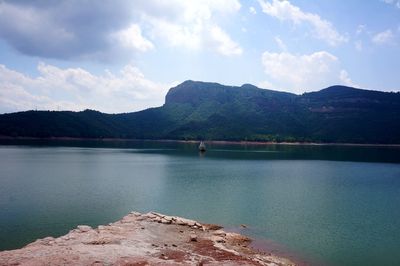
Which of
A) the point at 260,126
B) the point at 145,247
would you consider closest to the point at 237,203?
the point at 145,247

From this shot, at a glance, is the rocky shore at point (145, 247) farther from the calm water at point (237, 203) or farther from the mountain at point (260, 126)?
the mountain at point (260, 126)

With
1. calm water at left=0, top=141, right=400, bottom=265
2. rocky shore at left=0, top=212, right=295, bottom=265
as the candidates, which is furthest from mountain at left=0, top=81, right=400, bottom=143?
rocky shore at left=0, top=212, right=295, bottom=265

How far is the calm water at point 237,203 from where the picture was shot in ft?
83.7

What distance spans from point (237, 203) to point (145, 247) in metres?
18.8

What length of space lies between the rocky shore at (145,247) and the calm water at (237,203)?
3.84 meters

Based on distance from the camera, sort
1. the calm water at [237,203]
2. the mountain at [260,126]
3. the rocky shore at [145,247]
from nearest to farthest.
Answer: the rocky shore at [145,247] → the calm water at [237,203] → the mountain at [260,126]

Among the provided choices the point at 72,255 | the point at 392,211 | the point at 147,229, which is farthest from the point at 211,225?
the point at 392,211

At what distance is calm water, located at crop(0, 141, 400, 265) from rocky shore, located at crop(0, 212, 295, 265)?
384cm

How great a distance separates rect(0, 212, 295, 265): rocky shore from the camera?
17188 mm

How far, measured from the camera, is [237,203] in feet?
123

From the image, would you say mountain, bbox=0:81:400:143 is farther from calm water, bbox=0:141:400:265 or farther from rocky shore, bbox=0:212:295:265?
rocky shore, bbox=0:212:295:265

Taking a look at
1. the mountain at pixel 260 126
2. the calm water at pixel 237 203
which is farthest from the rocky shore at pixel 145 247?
the mountain at pixel 260 126

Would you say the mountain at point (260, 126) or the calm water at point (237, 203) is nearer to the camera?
the calm water at point (237, 203)

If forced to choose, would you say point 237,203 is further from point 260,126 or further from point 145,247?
point 260,126
